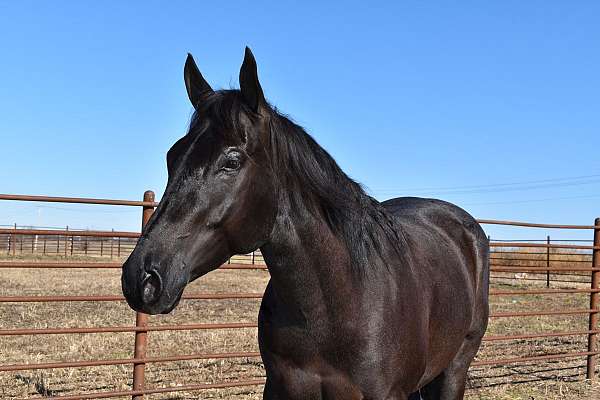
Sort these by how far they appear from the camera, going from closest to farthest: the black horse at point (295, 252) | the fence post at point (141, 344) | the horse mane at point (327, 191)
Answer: the black horse at point (295, 252) < the horse mane at point (327, 191) < the fence post at point (141, 344)

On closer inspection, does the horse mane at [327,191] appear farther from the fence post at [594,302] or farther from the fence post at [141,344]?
the fence post at [594,302]

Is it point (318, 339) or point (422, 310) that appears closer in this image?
point (318, 339)

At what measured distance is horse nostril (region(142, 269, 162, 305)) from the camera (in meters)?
1.88

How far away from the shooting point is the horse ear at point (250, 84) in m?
2.09

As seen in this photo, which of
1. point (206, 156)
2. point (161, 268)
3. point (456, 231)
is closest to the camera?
point (161, 268)

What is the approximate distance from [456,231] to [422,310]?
132 centimetres

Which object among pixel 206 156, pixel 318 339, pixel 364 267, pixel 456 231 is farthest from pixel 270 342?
pixel 456 231

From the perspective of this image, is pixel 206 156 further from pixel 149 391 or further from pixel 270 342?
pixel 149 391

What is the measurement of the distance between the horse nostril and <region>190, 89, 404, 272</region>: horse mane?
54 centimetres

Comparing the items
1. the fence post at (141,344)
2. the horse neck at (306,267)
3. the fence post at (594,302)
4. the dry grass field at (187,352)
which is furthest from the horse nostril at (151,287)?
the fence post at (594,302)

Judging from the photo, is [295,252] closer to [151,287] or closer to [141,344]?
[151,287]

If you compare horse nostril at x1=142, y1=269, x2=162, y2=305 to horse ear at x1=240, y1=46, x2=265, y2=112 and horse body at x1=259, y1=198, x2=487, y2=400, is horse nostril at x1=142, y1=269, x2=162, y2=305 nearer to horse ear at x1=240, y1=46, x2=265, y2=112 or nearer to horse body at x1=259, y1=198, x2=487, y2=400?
horse body at x1=259, y1=198, x2=487, y2=400

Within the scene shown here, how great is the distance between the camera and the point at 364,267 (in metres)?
2.60

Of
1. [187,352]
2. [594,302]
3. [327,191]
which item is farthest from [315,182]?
[594,302]
